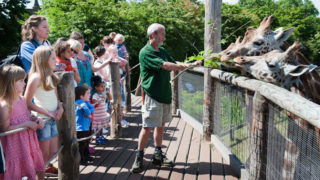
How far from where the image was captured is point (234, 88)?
154 inches

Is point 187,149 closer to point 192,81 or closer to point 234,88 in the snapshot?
point 234,88

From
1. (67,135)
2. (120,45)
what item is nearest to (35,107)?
(67,135)

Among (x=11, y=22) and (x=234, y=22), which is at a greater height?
(x=234, y=22)

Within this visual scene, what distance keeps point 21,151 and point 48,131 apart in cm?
44

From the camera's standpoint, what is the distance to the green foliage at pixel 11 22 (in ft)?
46.6

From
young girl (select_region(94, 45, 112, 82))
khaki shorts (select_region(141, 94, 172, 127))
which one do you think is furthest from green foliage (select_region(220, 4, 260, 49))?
khaki shorts (select_region(141, 94, 172, 127))

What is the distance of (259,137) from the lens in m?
2.91

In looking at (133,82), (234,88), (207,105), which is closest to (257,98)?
(234,88)

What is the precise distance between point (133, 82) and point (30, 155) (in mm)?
10851

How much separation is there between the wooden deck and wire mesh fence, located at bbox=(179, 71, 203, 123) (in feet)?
1.67

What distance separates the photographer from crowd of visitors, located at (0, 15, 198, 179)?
2504 millimetres

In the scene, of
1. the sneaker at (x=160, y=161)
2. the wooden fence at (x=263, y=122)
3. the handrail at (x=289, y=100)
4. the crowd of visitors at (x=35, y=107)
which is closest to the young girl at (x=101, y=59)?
the crowd of visitors at (x=35, y=107)

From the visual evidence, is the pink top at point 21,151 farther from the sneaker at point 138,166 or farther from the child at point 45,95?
the sneaker at point 138,166

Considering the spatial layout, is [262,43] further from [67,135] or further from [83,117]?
[67,135]
